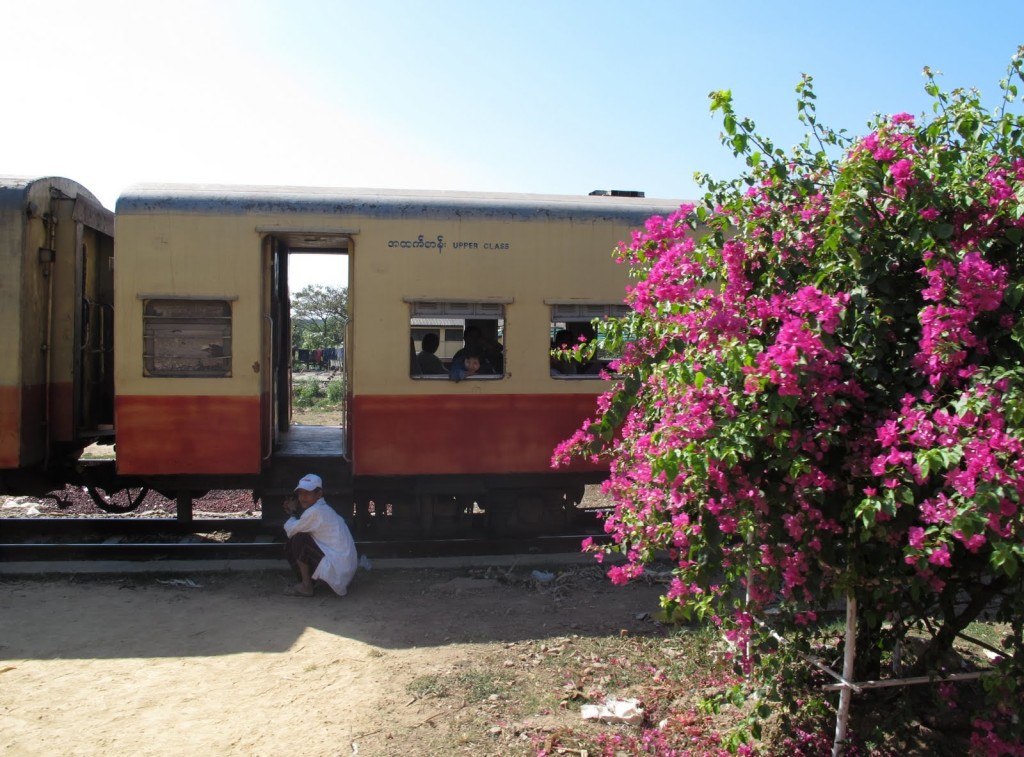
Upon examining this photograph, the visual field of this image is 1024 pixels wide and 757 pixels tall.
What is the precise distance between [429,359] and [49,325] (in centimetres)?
369

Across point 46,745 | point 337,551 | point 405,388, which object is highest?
point 405,388

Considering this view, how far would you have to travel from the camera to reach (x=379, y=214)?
7.82 meters

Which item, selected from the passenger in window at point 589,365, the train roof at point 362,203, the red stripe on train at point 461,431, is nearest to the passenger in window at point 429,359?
the red stripe on train at point 461,431

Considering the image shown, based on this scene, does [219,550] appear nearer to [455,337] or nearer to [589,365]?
[455,337]

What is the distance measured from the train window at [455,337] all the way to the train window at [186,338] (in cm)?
177

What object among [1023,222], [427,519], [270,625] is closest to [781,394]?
[1023,222]

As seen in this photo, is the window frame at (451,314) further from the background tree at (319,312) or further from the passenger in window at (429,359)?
the background tree at (319,312)

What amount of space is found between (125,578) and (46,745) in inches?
122

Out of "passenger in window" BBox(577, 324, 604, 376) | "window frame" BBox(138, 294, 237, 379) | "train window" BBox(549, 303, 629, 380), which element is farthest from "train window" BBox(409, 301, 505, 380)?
"window frame" BBox(138, 294, 237, 379)

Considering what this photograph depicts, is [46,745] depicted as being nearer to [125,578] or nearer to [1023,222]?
[125,578]

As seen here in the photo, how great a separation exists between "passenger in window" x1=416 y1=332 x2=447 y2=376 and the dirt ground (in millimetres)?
1916

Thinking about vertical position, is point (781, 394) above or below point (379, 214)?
below

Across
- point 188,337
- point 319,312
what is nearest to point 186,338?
point 188,337

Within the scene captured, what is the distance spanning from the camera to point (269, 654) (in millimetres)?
5742
